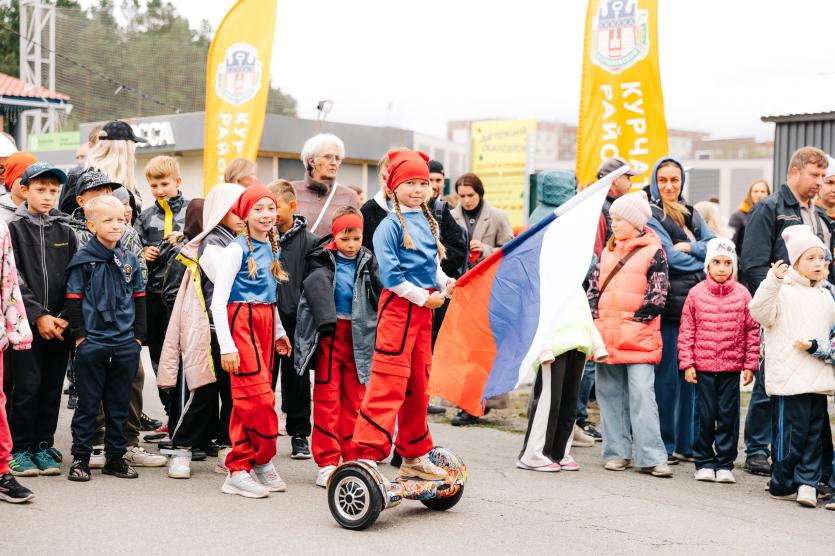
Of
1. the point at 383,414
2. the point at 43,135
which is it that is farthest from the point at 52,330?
the point at 43,135

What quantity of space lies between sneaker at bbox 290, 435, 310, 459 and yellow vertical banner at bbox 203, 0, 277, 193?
844 cm

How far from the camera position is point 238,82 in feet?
49.9

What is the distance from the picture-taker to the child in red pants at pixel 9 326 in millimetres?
5648

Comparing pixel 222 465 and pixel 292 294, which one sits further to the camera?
pixel 292 294

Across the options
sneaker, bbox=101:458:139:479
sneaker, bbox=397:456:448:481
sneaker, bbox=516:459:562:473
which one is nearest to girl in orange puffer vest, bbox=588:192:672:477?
sneaker, bbox=516:459:562:473

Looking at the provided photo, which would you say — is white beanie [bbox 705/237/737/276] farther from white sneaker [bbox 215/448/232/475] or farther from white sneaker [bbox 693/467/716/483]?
white sneaker [bbox 215/448/232/475]

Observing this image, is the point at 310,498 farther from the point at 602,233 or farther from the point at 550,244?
the point at 602,233

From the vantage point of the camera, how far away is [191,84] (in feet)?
114

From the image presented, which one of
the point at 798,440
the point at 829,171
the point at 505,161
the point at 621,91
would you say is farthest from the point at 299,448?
the point at 505,161

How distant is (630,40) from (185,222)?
5.73 m

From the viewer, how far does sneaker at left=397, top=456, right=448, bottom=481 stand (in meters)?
5.75

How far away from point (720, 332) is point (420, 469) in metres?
2.56

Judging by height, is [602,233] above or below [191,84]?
below

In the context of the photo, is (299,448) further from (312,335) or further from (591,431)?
(591,431)
